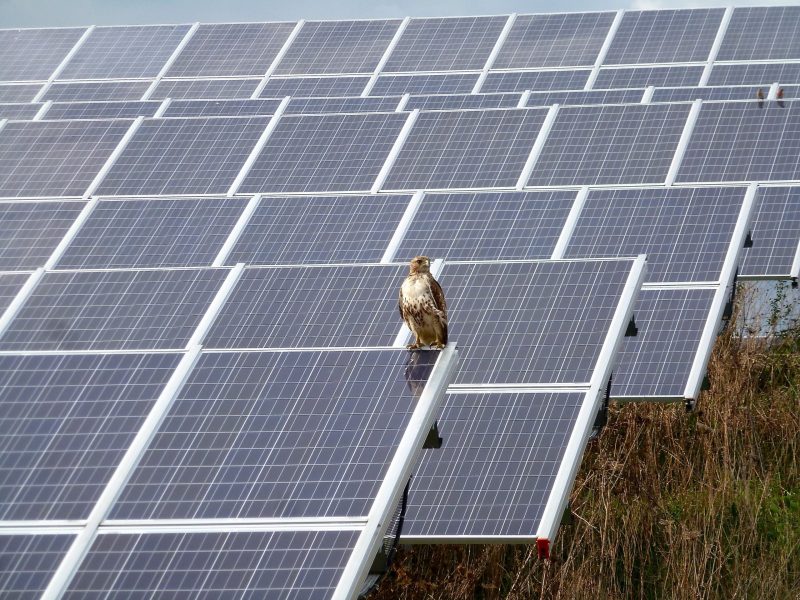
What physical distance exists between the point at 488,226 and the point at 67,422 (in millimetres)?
6844

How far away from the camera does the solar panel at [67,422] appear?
8719 millimetres

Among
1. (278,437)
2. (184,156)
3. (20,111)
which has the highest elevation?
(278,437)

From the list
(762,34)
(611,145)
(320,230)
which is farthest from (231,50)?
(320,230)

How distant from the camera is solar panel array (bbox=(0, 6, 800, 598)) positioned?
840 centimetres

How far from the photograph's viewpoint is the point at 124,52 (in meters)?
33.3

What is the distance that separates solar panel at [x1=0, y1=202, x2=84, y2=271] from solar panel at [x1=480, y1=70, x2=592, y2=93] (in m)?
13.5

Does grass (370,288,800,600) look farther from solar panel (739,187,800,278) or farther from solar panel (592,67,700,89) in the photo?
solar panel (592,67,700,89)

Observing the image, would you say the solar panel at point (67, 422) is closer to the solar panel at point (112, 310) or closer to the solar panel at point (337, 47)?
the solar panel at point (112, 310)

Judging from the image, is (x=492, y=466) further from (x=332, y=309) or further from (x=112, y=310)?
(x=112, y=310)

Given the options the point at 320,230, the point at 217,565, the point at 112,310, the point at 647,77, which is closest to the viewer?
the point at 217,565

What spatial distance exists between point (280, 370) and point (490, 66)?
21191mm

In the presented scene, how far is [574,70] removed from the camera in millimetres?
28734

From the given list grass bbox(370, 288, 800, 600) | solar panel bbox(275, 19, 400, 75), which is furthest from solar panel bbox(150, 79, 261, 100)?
Answer: grass bbox(370, 288, 800, 600)

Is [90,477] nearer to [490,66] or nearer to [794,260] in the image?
[794,260]
